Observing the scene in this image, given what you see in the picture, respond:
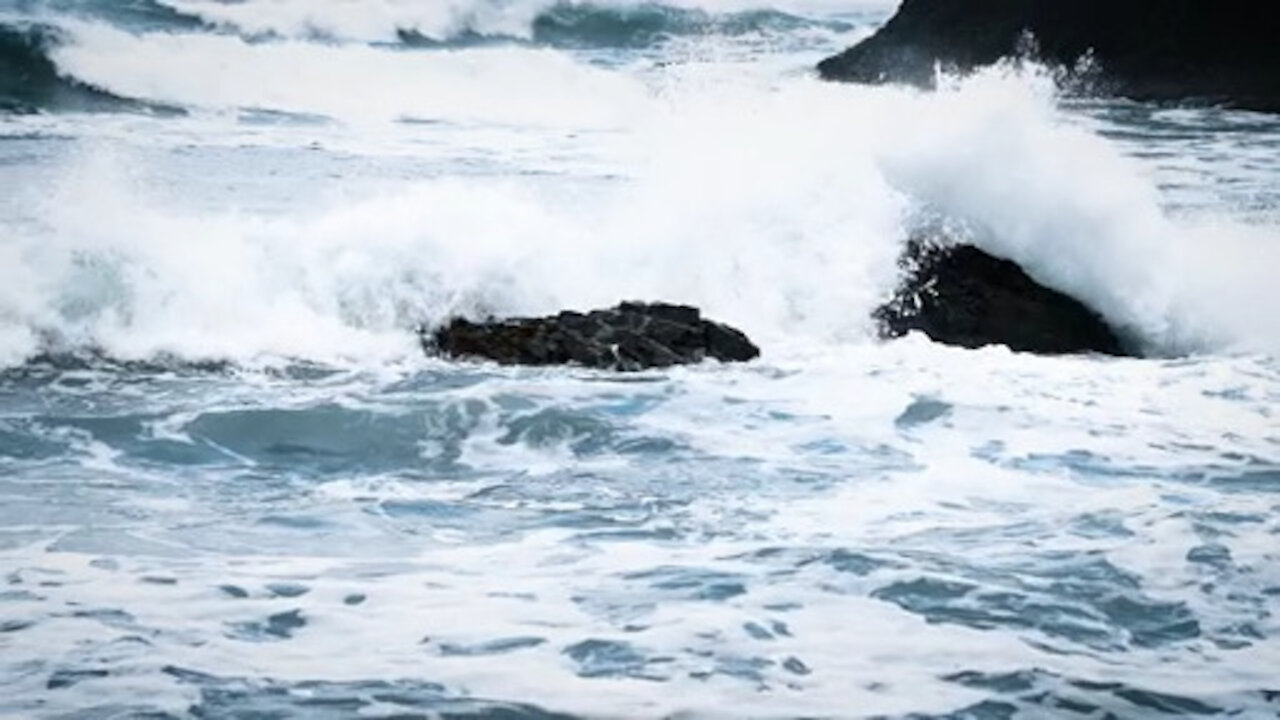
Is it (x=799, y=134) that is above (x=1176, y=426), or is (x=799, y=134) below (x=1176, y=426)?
above

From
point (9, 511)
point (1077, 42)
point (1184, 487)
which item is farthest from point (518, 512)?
point (1077, 42)

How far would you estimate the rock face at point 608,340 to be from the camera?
25.8 ft

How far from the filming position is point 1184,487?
5.80 meters

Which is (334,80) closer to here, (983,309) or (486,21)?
(486,21)

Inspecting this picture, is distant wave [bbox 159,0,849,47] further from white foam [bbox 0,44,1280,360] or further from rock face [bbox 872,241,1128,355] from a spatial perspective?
rock face [bbox 872,241,1128,355]

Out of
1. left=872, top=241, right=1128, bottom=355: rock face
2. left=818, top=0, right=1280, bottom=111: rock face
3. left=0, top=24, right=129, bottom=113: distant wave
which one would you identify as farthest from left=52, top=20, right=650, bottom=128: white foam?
left=872, top=241, right=1128, bottom=355: rock face

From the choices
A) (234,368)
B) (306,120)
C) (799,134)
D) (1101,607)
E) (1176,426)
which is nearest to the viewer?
(1101,607)

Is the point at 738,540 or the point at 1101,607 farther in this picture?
the point at 738,540

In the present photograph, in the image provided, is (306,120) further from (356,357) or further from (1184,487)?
(1184,487)

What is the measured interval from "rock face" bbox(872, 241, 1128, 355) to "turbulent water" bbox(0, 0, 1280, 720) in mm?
238

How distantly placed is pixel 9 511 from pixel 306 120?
15.8 metres

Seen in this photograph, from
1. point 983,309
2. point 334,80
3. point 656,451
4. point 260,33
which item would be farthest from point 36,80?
point 656,451

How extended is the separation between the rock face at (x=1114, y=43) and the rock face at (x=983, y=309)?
64.5 ft

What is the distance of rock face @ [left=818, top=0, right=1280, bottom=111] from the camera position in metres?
30.0
